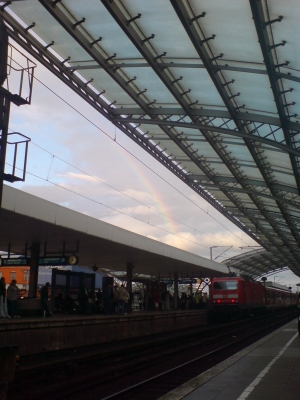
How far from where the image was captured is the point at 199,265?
114 ft

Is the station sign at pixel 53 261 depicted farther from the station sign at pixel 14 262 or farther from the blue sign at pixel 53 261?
the station sign at pixel 14 262

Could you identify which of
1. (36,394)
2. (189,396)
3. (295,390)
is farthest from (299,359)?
(36,394)

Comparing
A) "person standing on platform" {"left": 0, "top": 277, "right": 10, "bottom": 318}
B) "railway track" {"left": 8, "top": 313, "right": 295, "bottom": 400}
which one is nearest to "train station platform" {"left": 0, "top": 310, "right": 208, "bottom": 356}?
"railway track" {"left": 8, "top": 313, "right": 295, "bottom": 400}

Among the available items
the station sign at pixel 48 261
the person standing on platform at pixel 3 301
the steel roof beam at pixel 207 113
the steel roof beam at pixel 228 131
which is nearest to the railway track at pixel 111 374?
the person standing on platform at pixel 3 301

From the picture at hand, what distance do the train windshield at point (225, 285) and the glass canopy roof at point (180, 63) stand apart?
12534 mm

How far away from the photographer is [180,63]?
518 inches

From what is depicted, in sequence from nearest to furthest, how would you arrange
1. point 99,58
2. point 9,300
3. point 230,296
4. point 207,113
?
point 99,58, point 207,113, point 9,300, point 230,296

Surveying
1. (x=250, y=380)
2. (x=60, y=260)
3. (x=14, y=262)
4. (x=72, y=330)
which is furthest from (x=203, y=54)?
(x=14, y=262)

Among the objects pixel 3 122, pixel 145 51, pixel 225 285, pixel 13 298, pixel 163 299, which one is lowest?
pixel 13 298

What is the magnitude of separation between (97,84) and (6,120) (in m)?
7.40

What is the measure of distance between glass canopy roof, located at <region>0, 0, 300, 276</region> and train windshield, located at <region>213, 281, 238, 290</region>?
493 inches

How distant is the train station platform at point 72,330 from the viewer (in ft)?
43.0

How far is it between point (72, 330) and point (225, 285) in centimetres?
1715

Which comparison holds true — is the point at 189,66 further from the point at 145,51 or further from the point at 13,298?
the point at 13,298
